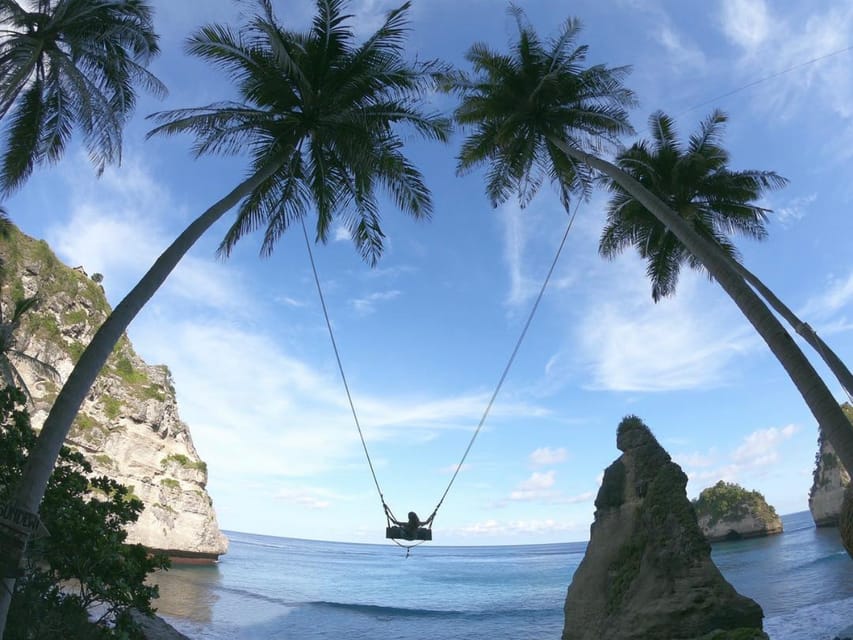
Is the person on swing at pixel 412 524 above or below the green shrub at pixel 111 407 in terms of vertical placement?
below

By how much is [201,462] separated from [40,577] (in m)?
51.4

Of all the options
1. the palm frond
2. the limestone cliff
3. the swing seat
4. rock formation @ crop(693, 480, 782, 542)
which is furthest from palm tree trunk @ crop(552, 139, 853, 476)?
rock formation @ crop(693, 480, 782, 542)

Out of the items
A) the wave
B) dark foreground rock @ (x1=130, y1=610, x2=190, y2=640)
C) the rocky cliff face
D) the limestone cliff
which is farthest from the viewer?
the limestone cliff

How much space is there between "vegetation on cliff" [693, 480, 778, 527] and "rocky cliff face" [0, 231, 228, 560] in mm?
81653

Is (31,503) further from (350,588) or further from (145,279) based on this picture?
(350,588)

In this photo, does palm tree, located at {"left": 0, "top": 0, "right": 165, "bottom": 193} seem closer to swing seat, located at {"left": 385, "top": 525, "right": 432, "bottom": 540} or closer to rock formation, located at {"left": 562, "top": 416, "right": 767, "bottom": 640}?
swing seat, located at {"left": 385, "top": 525, "right": 432, "bottom": 540}

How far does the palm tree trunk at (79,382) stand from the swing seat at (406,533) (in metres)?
6.84

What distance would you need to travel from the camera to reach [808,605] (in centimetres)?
2567

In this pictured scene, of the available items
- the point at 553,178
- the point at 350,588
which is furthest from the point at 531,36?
the point at 350,588

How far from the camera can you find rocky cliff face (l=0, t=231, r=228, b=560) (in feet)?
151

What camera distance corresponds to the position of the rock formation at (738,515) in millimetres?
88625

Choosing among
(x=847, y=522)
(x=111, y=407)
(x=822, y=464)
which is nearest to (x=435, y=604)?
(x=111, y=407)

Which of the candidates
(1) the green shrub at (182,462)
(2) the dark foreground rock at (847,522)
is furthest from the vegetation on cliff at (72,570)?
(1) the green shrub at (182,462)

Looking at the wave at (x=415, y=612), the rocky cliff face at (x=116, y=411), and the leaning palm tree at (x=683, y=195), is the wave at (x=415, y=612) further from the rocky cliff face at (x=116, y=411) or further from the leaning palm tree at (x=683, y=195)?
the leaning palm tree at (x=683, y=195)
